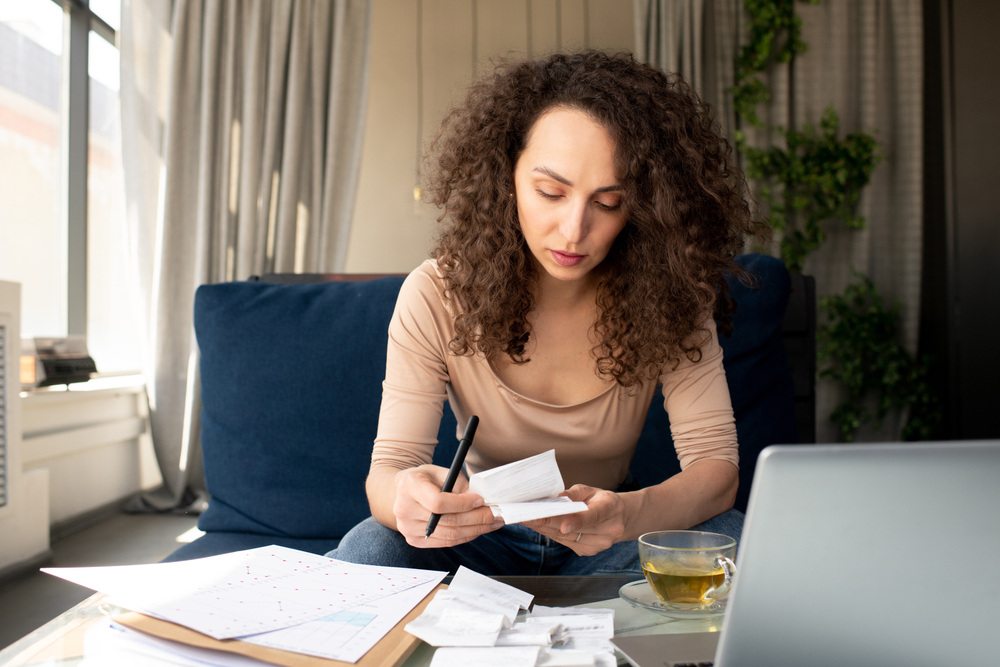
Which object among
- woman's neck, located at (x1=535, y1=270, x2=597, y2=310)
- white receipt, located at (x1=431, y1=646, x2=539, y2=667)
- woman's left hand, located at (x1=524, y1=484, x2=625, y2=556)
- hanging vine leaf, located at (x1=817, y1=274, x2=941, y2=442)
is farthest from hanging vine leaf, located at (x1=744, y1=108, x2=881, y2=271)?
white receipt, located at (x1=431, y1=646, x2=539, y2=667)

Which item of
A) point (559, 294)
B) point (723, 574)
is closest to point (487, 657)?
point (723, 574)

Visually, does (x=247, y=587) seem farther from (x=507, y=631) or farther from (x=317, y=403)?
(x=317, y=403)

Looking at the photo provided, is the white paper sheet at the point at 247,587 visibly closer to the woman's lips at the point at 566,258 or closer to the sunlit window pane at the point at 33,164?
the woman's lips at the point at 566,258

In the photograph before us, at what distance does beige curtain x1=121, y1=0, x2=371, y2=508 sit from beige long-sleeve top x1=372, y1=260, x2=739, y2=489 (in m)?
1.91

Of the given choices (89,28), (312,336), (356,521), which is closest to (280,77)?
(89,28)

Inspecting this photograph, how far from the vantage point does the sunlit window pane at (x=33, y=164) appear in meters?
2.47

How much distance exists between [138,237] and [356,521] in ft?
6.46

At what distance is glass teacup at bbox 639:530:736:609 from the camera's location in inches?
28.1

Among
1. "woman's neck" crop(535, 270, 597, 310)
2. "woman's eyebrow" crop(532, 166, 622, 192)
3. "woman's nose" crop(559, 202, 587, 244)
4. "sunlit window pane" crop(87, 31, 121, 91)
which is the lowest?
"woman's neck" crop(535, 270, 597, 310)

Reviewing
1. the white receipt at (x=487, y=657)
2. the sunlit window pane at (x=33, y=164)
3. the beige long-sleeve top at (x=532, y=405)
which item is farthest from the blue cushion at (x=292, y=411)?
the sunlit window pane at (x=33, y=164)

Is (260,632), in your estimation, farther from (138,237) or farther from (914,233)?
(914,233)

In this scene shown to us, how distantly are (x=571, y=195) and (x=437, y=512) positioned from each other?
1.65 ft

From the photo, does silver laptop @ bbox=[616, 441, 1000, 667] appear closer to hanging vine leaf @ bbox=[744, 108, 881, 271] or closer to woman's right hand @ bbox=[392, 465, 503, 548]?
woman's right hand @ bbox=[392, 465, 503, 548]

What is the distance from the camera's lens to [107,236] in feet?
10.2
